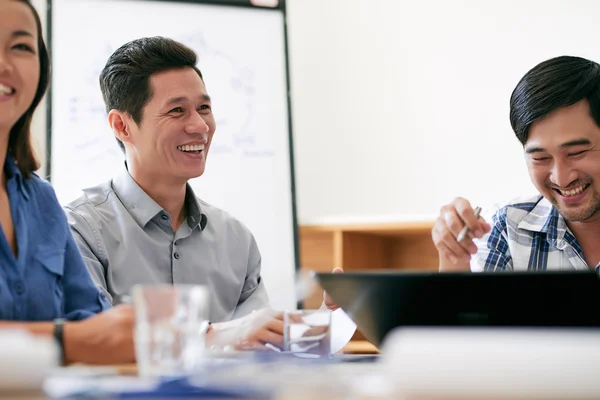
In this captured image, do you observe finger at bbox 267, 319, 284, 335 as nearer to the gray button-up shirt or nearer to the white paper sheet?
the white paper sheet

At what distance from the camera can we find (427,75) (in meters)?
3.17

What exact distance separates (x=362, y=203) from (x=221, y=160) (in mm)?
663

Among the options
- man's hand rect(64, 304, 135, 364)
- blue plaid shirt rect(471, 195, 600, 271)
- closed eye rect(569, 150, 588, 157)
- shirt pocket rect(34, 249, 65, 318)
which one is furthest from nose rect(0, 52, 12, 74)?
closed eye rect(569, 150, 588, 157)

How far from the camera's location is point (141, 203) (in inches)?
82.4

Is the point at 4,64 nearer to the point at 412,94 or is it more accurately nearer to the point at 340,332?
the point at 340,332

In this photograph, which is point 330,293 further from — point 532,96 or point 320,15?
point 320,15

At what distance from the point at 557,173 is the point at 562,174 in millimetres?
12

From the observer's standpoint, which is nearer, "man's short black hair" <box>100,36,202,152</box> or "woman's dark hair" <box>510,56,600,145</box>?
"woman's dark hair" <box>510,56,600,145</box>

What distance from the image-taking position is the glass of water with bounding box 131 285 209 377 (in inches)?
34.5

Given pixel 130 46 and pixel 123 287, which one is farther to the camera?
pixel 130 46

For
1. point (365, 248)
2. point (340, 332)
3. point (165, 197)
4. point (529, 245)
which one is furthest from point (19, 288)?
point (365, 248)

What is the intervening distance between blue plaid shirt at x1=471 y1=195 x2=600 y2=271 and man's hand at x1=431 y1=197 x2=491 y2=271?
22cm

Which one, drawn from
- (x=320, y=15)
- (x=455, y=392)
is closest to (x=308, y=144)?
(x=320, y=15)

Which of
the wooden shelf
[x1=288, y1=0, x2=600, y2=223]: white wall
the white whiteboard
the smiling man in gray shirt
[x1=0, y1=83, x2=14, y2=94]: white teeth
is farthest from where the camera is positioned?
the wooden shelf
